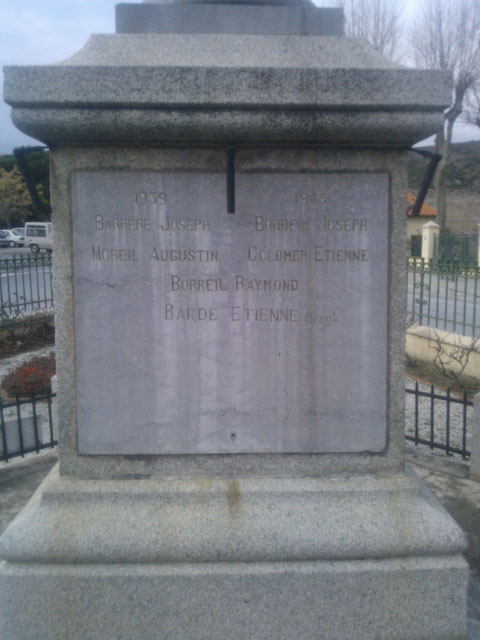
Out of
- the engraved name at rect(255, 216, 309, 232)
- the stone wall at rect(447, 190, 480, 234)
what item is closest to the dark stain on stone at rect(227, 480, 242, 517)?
the engraved name at rect(255, 216, 309, 232)

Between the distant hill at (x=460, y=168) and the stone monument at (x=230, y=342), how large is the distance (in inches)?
2157

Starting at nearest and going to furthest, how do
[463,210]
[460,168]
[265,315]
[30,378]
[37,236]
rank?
[265,315] < [30,378] < [37,236] < [463,210] < [460,168]

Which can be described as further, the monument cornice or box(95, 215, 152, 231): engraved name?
box(95, 215, 152, 231): engraved name

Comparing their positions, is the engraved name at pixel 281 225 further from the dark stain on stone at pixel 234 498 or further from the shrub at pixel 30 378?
the shrub at pixel 30 378

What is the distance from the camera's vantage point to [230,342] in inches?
101

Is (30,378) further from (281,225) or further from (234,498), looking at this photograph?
(281,225)

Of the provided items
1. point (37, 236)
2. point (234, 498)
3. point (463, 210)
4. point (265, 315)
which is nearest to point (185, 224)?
point (265, 315)

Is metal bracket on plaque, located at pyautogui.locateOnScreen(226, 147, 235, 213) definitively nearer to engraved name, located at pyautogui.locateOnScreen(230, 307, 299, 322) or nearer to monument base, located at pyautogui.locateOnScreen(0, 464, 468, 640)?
engraved name, located at pyautogui.locateOnScreen(230, 307, 299, 322)

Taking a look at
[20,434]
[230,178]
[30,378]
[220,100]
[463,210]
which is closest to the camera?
[220,100]

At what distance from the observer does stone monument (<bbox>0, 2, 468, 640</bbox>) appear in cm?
233

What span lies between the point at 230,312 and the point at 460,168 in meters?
68.2

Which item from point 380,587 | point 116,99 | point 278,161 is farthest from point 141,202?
point 380,587

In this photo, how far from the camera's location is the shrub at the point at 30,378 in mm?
7453

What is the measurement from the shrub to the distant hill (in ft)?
166
